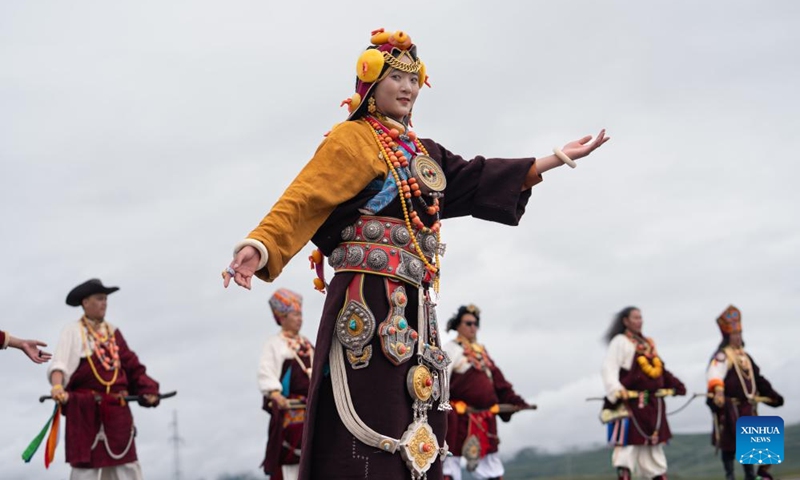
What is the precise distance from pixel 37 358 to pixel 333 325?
1.94m

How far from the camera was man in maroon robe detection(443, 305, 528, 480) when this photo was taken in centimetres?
1155

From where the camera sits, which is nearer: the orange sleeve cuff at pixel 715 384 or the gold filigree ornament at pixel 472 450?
the gold filigree ornament at pixel 472 450

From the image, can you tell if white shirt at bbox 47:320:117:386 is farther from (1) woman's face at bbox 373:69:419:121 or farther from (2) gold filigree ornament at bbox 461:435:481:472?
(1) woman's face at bbox 373:69:419:121

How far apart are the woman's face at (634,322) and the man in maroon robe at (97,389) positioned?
533 centimetres

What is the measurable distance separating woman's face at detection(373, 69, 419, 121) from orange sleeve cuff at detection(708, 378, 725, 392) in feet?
27.9

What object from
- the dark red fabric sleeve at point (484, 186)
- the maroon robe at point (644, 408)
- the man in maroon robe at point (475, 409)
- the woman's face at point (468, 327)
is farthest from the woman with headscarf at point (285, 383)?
the dark red fabric sleeve at point (484, 186)

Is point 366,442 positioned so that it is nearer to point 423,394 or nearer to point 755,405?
point 423,394

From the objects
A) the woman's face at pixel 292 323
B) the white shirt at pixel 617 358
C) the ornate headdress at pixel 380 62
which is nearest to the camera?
the ornate headdress at pixel 380 62

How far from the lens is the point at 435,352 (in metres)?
4.71

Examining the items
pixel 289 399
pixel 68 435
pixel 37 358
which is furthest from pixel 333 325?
pixel 289 399

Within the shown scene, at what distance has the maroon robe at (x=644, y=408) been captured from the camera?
11.7 m

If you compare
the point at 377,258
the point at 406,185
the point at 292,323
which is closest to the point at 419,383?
the point at 377,258

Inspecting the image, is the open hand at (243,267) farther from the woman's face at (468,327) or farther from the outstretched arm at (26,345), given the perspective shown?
the woman's face at (468,327)

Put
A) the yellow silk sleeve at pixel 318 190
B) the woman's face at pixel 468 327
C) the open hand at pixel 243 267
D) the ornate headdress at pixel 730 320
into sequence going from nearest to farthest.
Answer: the open hand at pixel 243 267
the yellow silk sleeve at pixel 318 190
the woman's face at pixel 468 327
the ornate headdress at pixel 730 320
